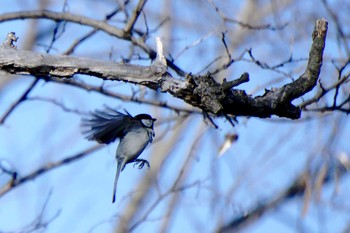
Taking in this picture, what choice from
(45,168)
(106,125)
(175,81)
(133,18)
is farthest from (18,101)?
(175,81)

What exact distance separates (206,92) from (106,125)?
47cm

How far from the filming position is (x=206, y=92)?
3098 millimetres

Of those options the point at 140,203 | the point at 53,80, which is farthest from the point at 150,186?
the point at 53,80

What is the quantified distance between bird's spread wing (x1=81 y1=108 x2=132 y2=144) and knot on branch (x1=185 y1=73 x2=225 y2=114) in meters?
0.33

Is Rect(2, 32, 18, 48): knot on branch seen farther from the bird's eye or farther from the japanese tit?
the bird's eye

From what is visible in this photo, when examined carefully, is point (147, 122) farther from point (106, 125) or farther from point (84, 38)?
point (84, 38)

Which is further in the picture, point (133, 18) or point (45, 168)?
point (45, 168)

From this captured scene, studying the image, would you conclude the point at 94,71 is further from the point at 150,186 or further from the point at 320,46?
the point at 150,186

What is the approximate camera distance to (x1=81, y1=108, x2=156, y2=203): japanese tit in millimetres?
3293

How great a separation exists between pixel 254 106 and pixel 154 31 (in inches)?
69.6

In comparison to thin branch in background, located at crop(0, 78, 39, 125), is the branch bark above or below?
below

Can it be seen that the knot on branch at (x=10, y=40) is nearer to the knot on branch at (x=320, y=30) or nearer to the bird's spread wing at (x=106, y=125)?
the bird's spread wing at (x=106, y=125)

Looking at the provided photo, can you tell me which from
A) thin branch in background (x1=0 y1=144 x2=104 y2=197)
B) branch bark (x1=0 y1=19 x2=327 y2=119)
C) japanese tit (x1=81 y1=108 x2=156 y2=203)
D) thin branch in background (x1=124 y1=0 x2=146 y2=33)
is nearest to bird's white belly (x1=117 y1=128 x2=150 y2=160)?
japanese tit (x1=81 y1=108 x2=156 y2=203)

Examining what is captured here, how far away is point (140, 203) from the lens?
7.73m
